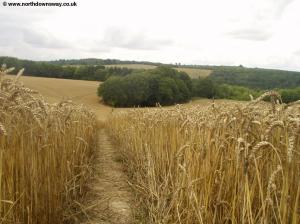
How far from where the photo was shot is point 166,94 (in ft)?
138

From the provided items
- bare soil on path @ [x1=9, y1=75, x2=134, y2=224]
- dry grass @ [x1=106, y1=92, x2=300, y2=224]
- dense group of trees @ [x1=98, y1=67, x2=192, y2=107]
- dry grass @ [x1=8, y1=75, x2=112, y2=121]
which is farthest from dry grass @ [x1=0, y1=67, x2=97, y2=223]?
dense group of trees @ [x1=98, y1=67, x2=192, y2=107]

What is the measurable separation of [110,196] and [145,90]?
38067 mm

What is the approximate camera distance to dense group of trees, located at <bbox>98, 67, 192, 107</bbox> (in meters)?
42.8

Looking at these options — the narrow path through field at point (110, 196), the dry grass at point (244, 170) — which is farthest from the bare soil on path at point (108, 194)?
the dry grass at point (244, 170)

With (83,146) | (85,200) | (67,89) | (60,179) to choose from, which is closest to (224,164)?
(60,179)

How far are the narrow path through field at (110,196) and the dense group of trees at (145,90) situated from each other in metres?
34.6

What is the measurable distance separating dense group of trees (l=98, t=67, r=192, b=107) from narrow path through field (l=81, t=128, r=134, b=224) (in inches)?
1362

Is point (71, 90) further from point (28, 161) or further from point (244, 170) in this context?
point (244, 170)

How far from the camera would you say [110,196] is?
17.2 feet

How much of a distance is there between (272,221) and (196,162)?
0.90m

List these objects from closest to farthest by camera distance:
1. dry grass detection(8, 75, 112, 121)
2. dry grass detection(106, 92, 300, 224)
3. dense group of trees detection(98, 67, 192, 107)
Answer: dry grass detection(106, 92, 300, 224)
dry grass detection(8, 75, 112, 121)
dense group of trees detection(98, 67, 192, 107)

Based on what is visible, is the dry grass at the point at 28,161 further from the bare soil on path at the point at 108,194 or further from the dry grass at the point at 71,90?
the dry grass at the point at 71,90

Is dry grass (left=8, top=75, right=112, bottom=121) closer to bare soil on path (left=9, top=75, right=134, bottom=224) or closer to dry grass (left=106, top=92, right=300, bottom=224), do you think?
bare soil on path (left=9, top=75, right=134, bottom=224)

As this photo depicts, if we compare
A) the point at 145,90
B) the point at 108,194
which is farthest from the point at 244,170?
the point at 145,90
